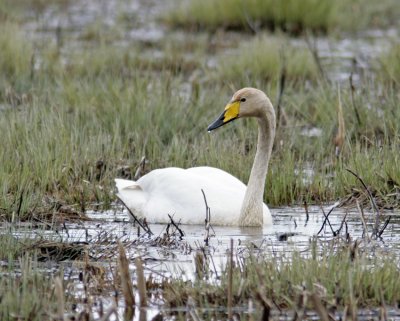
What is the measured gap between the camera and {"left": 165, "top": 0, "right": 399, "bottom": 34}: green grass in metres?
16.7

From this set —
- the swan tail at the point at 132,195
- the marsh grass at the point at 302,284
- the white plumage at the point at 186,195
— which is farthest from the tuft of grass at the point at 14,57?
the marsh grass at the point at 302,284

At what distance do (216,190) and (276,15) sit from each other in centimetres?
903

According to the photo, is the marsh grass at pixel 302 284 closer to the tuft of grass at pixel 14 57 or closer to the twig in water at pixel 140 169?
the twig in water at pixel 140 169

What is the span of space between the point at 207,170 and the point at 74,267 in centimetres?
229

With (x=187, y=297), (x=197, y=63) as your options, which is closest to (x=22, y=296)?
(x=187, y=297)

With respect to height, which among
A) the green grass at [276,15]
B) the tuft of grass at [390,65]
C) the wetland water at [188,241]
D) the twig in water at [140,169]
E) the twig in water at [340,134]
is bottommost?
the wetland water at [188,241]

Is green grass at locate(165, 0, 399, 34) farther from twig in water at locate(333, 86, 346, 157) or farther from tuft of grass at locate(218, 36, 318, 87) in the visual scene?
twig in water at locate(333, 86, 346, 157)

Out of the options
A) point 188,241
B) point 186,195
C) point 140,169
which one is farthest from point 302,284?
point 140,169

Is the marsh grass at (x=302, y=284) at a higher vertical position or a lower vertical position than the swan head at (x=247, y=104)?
lower

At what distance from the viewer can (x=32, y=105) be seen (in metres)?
10.4

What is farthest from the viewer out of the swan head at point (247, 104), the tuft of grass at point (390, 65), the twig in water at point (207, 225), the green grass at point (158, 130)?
the tuft of grass at point (390, 65)

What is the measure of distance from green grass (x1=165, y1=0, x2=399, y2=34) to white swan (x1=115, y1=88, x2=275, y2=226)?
25.3 ft

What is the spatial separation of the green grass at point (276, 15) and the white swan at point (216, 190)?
7716 millimetres

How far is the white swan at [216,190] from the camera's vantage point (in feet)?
25.9
